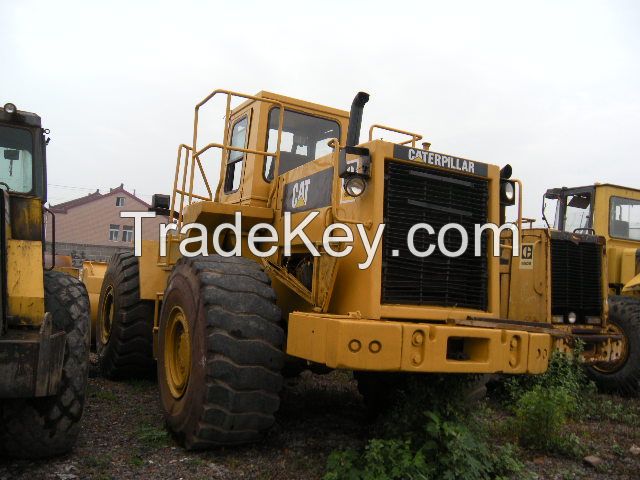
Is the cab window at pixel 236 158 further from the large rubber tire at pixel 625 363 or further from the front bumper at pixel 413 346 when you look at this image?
the large rubber tire at pixel 625 363

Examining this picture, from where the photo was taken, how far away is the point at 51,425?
13.6 feet

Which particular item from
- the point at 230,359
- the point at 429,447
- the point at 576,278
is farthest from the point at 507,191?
the point at 576,278

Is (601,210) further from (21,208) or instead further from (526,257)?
(21,208)

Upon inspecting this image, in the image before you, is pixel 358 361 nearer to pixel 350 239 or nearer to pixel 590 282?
pixel 350 239

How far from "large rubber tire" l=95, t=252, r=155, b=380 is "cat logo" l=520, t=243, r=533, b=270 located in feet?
14.5

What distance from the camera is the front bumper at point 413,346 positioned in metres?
3.82

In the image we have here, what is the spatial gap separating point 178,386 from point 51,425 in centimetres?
113

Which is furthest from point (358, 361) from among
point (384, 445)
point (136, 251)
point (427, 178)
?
point (136, 251)

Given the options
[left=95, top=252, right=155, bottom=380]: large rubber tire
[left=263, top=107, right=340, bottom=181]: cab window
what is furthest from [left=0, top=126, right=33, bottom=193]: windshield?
[left=95, top=252, right=155, bottom=380]: large rubber tire

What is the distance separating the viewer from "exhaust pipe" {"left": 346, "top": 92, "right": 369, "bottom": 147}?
511 centimetres

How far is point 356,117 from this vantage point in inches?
204

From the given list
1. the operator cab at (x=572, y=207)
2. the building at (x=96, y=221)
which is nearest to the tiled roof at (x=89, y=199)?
the building at (x=96, y=221)

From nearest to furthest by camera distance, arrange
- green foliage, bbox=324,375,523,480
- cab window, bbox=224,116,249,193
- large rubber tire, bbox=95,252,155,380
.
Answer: green foliage, bbox=324,375,523,480, cab window, bbox=224,116,249,193, large rubber tire, bbox=95,252,155,380

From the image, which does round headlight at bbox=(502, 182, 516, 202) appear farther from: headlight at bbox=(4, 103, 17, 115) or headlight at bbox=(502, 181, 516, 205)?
headlight at bbox=(4, 103, 17, 115)
